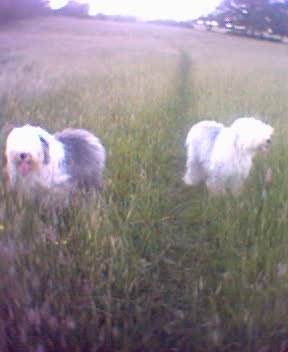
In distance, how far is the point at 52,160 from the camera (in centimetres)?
417

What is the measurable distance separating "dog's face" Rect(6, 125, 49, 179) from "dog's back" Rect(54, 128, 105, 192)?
1.63 feet

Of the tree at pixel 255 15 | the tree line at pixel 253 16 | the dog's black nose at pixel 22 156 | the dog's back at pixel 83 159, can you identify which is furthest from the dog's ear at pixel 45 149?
the tree at pixel 255 15

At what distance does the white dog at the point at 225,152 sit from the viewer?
4.77 meters

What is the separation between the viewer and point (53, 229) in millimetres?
2834

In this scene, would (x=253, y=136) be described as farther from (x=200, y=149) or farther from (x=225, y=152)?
(x=200, y=149)

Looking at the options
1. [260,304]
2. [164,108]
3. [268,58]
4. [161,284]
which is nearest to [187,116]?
[164,108]

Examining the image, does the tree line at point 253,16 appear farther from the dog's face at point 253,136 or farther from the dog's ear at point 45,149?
the dog's ear at point 45,149

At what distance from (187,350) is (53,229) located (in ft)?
Answer: 3.81

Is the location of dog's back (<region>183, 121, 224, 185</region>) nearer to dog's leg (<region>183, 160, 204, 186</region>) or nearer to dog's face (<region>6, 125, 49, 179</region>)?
dog's leg (<region>183, 160, 204, 186</region>)

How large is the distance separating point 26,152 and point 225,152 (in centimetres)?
234

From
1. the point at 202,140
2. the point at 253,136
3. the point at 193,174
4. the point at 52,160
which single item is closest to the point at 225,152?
the point at 253,136

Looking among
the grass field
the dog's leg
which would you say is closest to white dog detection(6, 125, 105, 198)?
the grass field

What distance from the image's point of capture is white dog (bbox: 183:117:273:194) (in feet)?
15.6

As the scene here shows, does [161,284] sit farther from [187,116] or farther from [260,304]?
[187,116]
